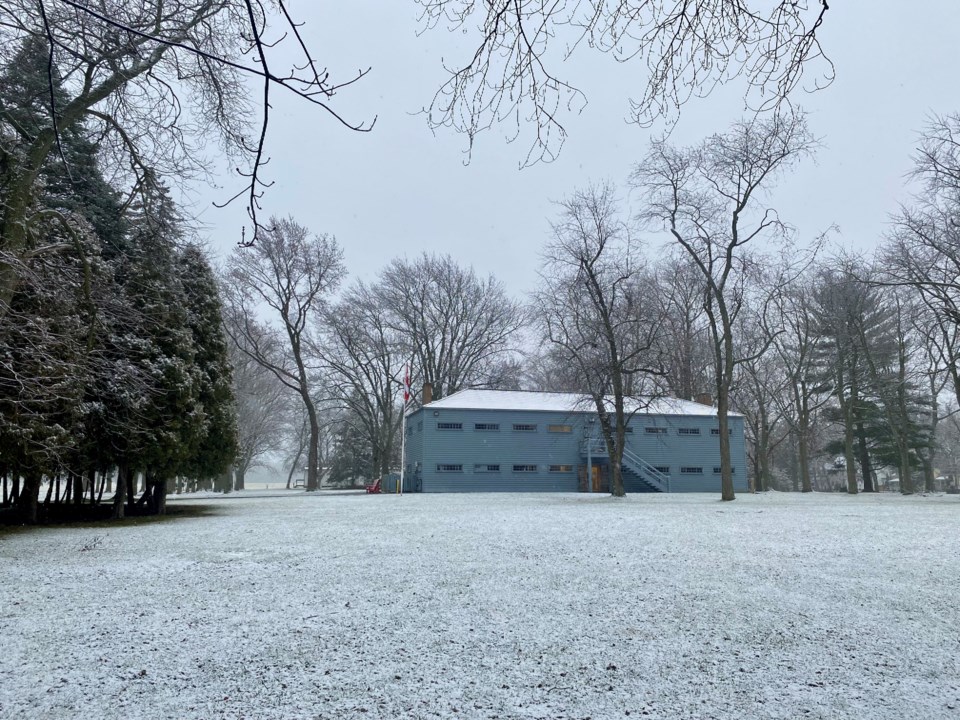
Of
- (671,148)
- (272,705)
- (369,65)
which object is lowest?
(272,705)

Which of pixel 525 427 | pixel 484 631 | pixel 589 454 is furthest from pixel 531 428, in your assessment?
pixel 484 631

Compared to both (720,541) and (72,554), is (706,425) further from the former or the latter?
(72,554)

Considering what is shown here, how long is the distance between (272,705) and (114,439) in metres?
11.7

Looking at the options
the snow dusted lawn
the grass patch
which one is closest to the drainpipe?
the grass patch

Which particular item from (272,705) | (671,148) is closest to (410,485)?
(671,148)

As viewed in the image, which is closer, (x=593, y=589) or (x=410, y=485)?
(x=593, y=589)

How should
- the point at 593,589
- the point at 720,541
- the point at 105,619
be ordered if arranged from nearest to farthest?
the point at 105,619, the point at 593,589, the point at 720,541

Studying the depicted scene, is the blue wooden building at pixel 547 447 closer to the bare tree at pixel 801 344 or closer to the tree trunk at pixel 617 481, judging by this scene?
the bare tree at pixel 801 344

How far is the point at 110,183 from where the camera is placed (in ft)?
28.1

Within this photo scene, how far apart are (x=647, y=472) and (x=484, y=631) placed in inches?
1164

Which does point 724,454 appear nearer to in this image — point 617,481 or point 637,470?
point 617,481

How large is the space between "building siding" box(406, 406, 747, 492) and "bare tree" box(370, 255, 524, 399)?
5.81 m

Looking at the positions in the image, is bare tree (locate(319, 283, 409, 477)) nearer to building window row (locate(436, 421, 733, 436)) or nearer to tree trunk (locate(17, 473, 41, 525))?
building window row (locate(436, 421, 733, 436))

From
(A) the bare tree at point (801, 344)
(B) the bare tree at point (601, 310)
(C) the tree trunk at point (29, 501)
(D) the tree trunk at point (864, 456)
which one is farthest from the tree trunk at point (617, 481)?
(D) the tree trunk at point (864, 456)
